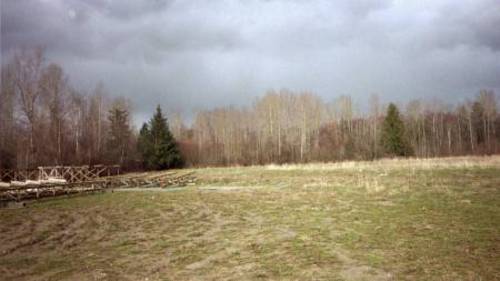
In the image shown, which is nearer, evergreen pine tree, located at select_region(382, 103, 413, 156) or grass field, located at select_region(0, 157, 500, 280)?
grass field, located at select_region(0, 157, 500, 280)

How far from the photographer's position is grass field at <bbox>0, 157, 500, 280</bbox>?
25.2 feet

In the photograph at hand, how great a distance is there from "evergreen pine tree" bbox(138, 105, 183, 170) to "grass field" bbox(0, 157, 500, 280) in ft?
123

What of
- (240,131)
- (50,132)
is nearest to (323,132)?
(240,131)

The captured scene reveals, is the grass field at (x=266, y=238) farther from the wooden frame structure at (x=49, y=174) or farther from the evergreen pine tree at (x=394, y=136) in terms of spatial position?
the evergreen pine tree at (x=394, y=136)

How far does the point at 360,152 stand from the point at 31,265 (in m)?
58.7

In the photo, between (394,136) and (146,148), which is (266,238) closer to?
(146,148)

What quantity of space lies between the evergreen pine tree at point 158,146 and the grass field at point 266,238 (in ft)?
123

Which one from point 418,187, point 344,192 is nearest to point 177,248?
point 344,192

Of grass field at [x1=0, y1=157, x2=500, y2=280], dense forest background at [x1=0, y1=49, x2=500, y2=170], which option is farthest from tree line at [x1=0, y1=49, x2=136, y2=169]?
grass field at [x1=0, y1=157, x2=500, y2=280]

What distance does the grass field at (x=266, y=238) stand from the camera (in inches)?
303

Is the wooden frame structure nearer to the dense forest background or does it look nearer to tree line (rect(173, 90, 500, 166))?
the dense forest background

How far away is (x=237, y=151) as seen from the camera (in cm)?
7500

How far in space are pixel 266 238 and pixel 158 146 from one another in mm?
47755

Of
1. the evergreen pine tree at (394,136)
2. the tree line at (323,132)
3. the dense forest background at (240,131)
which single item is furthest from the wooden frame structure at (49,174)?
the evergreen pine tree at (394,136)
